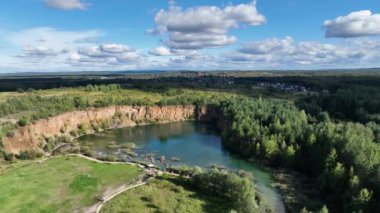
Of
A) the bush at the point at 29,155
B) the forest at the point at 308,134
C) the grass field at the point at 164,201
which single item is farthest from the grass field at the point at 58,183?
the forest at the point at 308,134

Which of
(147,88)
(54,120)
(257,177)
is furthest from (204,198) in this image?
(147,88)

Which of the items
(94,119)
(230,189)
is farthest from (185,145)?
(230,189)

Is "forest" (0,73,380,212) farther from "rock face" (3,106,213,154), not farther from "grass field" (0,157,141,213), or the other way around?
"grass field" (0,157,141,213)

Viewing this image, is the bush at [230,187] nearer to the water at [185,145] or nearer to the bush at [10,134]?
the water at [185,145]

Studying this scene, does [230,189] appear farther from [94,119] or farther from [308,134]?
[94,119]

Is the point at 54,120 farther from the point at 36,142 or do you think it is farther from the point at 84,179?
the point at 84,179

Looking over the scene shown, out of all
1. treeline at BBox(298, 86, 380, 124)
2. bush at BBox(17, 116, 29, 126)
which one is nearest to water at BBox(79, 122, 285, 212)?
bush at BBox(17, 116, 29, 126)
